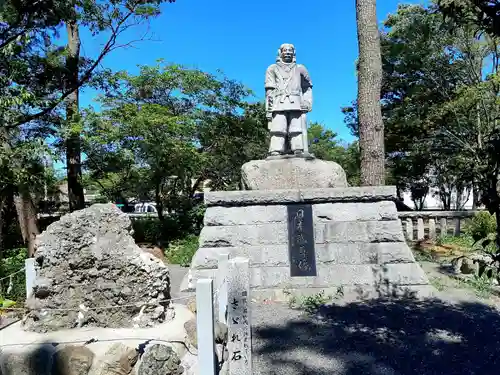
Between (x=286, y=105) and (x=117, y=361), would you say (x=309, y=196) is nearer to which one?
(x=286, y=105)

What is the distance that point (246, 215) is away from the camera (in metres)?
5.62

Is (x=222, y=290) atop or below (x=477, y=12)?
below

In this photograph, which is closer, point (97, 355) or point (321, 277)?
point (97, 355)

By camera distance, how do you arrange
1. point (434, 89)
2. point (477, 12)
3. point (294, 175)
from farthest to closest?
point (434, 89), point (294, 175), point (477, 12)

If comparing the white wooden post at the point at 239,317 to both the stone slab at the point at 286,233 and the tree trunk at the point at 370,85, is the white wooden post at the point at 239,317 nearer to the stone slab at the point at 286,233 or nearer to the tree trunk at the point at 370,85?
the stone slab at the point at 286,233

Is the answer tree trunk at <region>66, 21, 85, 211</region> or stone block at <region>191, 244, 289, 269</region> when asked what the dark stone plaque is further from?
tree trunk at <region>66, 21, 85, 211</region>

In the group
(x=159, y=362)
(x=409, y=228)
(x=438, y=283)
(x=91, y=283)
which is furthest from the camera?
(x=409, y=228)

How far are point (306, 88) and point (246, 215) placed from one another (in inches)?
100

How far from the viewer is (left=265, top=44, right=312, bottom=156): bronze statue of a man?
6.35 m

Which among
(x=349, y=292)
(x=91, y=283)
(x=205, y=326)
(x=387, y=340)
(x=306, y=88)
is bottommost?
(x=387, y=340)

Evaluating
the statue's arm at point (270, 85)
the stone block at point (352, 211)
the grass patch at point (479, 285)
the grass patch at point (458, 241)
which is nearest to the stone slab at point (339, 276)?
the stone block at point (352, 211)

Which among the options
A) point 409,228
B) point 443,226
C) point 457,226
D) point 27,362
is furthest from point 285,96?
point 457,226

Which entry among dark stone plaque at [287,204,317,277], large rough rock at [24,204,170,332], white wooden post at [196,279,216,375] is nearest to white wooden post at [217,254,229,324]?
large rough rock at [24,204,170,332]

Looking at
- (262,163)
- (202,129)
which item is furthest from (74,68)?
(262,163)
